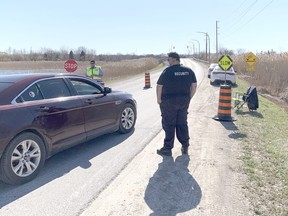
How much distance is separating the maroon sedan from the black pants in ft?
4.87

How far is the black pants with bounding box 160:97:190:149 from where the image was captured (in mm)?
5535

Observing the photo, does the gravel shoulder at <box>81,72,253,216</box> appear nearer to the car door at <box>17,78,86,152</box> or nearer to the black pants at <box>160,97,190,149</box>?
the black pants at <box>160,97,190,149</box>

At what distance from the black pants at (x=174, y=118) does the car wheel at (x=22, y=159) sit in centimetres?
234

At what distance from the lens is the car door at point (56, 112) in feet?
15.2

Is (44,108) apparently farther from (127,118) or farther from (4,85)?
(127,118)

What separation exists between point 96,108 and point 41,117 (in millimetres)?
1548

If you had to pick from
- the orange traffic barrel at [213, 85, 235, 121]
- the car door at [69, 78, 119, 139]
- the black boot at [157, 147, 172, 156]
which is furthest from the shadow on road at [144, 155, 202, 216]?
the orange traffic barrel at [213, 85, 235, 121]

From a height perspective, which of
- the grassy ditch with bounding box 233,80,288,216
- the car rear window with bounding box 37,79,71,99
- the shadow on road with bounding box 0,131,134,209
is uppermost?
the car rear window with bounding box 37,79,71,99

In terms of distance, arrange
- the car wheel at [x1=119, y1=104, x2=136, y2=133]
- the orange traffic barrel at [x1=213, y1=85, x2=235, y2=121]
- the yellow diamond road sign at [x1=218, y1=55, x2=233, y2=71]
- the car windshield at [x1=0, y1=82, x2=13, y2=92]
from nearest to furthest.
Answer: the car windshield at [x1=0, y1=82, x2=13, y2=92] < the car wheel at [x1=119, y1=104, x2=136, y2=133] < the orange traffic barrel at [x1=213, y1=85, x2=235, y2=121] < the yellow diamond road sign at [x1=218, y1=55, x2=233, y2=71]

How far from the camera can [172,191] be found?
407 cm

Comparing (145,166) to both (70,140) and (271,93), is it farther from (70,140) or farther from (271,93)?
(271,93)

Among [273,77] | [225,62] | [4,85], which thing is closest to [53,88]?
[4,85]

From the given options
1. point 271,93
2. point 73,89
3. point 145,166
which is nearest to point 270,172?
point 145,166

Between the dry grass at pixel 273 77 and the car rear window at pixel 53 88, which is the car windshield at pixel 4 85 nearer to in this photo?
the car rear window at pixel 53 88
